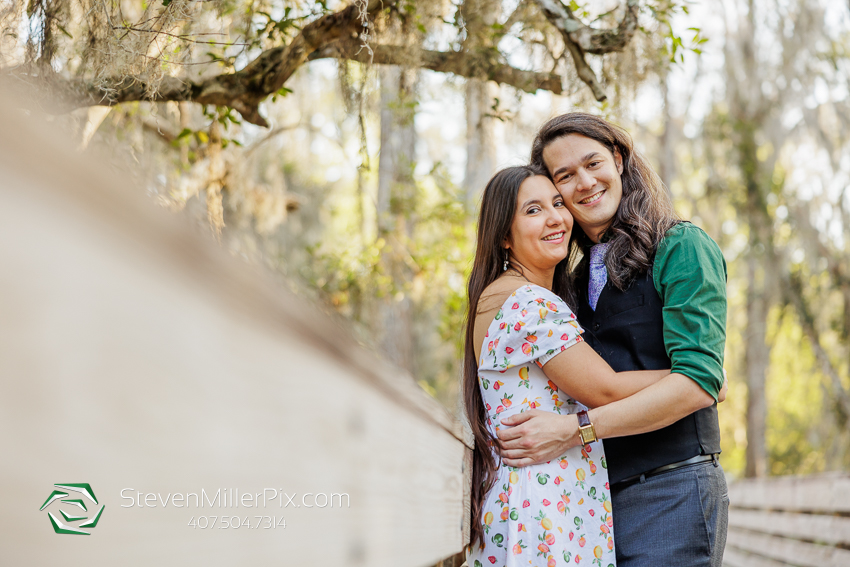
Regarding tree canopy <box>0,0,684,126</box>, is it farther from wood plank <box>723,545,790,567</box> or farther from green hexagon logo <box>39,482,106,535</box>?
wood plank <box>723,545,790,567</box>

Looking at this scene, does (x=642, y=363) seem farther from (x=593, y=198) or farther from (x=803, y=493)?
(x=803, y=493)

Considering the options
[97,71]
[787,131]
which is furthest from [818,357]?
[97,71]

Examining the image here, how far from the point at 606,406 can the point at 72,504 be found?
147cm

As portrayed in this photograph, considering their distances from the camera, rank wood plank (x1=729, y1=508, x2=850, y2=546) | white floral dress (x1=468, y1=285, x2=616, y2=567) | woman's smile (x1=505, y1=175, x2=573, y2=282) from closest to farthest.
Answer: white floral dress (x1=468, y1=285, x2=616, y2=567) → woman's smile (x1=505, y1=175, x2=573, y2=282) → wood plank (x1=729, y1=508, x2=850, y2=546)

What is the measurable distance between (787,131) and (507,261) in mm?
9765

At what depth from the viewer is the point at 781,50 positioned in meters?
9.77

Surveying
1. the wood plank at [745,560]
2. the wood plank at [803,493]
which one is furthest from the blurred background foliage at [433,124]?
the wood plank at [745,560]

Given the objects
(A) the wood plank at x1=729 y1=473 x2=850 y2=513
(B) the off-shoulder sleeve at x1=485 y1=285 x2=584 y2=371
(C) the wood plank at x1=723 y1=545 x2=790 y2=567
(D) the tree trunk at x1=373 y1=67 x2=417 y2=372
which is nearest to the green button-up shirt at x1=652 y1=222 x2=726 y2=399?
(B) the off-shoulder sleeve at x1=485 y1=285 x2=584 y2=371

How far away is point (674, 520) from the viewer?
1700mm

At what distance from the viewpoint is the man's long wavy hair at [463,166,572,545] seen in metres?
1.90

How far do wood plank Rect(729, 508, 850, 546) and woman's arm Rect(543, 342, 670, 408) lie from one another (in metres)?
2.88

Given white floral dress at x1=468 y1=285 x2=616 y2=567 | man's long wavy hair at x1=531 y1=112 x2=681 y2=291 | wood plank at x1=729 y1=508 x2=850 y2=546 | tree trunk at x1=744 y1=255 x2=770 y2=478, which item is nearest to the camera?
white floral dress at x1=468 y1=285 x2=616 y2=567

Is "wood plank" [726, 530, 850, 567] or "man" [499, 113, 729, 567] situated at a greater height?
"man" [499, 113, 729, 567]

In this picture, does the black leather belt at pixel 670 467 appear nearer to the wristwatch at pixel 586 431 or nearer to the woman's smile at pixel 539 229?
the wristwatch at pixel 586 431
